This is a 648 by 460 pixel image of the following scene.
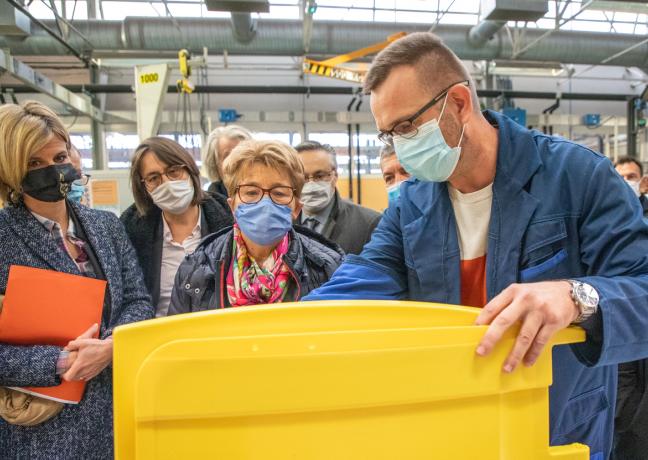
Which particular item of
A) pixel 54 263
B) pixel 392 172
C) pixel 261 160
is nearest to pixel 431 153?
pixel 261 160

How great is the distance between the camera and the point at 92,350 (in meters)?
1.10

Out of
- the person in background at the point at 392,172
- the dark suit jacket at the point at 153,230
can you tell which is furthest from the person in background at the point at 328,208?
the dark suit jacket at the point at 153,230

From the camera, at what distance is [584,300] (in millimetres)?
619

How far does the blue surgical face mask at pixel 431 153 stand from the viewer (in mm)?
972

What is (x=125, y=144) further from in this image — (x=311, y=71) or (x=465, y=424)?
(x=465, y=424)

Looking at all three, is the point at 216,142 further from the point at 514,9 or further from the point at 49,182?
the point at 514,9

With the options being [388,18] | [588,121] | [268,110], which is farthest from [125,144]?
[588,121]

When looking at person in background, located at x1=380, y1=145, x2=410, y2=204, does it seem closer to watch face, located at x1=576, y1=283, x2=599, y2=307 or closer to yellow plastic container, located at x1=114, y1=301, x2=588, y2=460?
watch face, located at x1=576, y1=283, x2=599, y2=307

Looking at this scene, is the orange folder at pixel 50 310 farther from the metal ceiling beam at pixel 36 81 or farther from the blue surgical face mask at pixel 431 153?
the metal ceiling beam at pixel 36 81

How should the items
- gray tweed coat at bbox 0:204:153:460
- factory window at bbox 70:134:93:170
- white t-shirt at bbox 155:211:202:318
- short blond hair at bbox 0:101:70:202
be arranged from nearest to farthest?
gray tweed coat at bbox 0:204:153:460 < short blond hair at bbox 0:101:70:202 < white t-shirt at bbox 155:211:202:318 < factory window at bbox 70:134:93:170

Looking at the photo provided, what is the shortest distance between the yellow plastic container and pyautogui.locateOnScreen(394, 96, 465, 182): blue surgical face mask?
54 cm

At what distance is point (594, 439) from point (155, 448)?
0.89 metres

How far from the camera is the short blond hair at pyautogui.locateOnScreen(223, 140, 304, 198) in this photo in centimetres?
136

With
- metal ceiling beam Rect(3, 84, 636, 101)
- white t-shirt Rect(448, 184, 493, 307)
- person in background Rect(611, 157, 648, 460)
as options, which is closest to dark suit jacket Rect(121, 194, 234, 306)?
white t-shirt Rect(448, 184, 493, 307)
